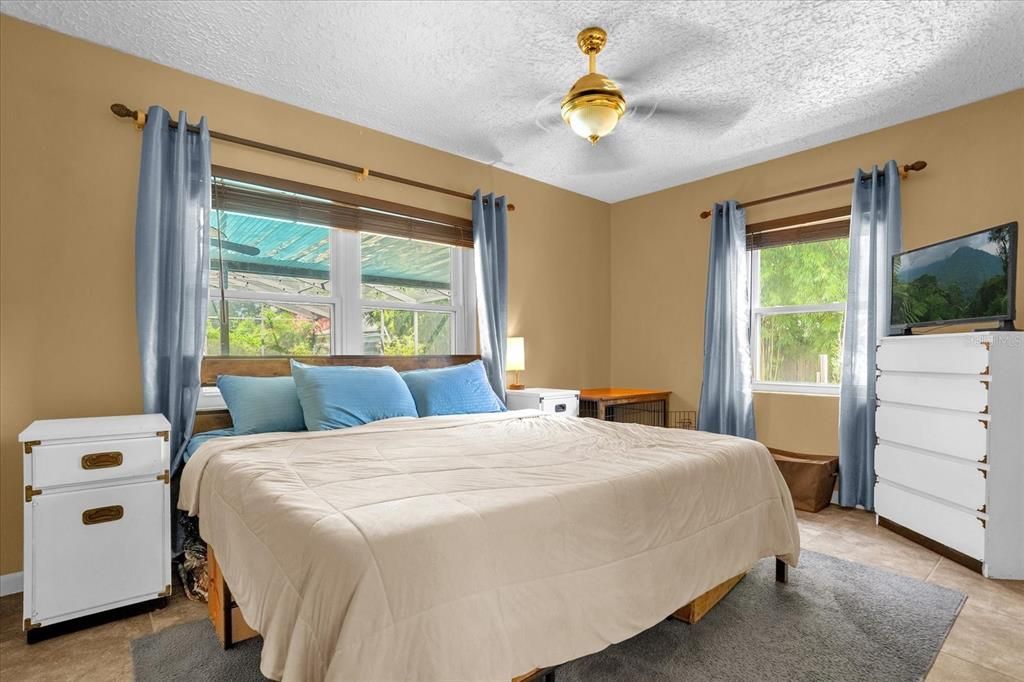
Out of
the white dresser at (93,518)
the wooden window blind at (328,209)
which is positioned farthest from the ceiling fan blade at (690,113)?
the white dresser at (93,518)

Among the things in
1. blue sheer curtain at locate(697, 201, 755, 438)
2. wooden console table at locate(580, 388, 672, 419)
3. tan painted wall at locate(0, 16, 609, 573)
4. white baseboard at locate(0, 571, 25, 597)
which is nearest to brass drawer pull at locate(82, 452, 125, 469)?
tan painted wall at locate(0, 16, 609, 573)

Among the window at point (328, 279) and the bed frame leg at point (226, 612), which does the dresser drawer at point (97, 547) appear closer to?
the bed frame leg at point (226, 612)

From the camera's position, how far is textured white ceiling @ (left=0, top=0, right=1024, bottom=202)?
232cm

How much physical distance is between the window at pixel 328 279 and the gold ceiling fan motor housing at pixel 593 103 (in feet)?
5.77

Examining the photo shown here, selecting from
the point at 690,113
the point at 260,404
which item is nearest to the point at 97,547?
the point at 260,404

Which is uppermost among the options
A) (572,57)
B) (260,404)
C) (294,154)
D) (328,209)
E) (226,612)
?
(572,57)

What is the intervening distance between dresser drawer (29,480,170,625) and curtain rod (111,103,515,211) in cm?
180

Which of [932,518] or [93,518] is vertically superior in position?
[93,518]

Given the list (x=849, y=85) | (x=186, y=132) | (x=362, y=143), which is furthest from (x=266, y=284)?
(x=849, y=85)

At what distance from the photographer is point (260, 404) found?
103 inches

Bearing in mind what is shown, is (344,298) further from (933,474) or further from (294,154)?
(933,474)

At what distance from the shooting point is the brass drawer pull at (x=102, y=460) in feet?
6.77

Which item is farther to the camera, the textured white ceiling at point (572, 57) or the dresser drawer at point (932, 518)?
the dresser drawer at point (932, 518)

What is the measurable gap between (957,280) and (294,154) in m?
3.86
